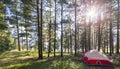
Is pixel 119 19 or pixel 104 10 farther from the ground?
pixel 104 10

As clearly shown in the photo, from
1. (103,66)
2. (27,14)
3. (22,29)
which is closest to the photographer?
(103,66)

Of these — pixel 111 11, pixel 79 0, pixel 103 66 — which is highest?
pixel 79 0

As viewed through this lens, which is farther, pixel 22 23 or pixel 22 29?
pixel 22 29

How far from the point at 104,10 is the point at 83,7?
464cm

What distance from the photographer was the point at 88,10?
99.1 ft

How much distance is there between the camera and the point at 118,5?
27.3 m

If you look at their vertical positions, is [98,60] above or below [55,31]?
below

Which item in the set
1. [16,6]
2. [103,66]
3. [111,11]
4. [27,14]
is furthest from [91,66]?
[16,6]

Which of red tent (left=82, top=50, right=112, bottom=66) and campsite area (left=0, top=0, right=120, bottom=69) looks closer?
red tent (left=82, top=50, right=112, bottom=66)

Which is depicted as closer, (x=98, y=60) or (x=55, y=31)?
(x=98, y=60)

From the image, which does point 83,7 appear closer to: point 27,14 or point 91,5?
point 91,5

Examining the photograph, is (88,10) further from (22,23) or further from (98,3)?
(22,23)

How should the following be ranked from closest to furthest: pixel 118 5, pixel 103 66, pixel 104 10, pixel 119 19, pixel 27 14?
pixel 103 66 < pixel 118 5 < pixel 119 19 < pixel 104 10 < pixel 27 14

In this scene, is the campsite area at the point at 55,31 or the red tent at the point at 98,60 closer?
the red tent at the point at 98,60
